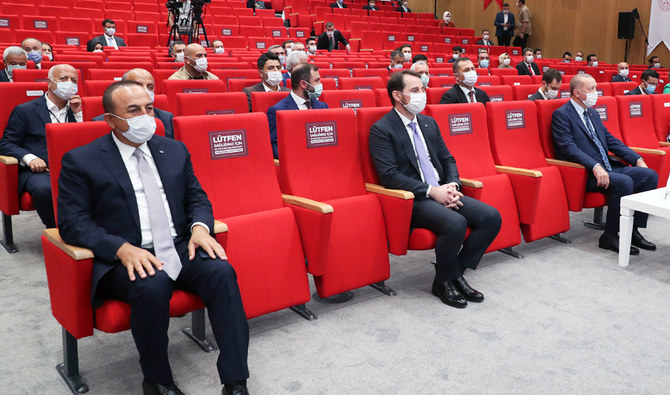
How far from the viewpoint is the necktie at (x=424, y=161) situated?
2.61 metres

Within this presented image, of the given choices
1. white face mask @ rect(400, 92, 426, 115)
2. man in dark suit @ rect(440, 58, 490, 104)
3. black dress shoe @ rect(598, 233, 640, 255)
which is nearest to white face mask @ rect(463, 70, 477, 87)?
man in dark suit @ rect(440, 58, 490, 104)

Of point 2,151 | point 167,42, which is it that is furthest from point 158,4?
point 2,151

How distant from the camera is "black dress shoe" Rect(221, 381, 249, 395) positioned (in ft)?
5.35

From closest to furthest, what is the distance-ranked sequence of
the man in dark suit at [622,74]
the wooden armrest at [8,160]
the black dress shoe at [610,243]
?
the wooden armrest at [8,160] < the black dress shoe at [610,243] < the man in dark suit at [622,74]

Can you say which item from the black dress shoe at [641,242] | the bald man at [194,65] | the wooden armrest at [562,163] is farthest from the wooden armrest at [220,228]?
the bald man at [194,65]

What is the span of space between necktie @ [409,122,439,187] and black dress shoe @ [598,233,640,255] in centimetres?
113

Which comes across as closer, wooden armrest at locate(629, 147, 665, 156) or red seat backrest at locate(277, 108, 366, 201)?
red seat backrest at locate(277, 108, 366, 201)

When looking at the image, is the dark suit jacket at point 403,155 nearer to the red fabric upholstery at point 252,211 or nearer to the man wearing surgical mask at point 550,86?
the red fabric upholstery at point 252,211

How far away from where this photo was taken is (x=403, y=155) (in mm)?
2572

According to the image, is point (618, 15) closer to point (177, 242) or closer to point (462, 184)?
point (462, 184)

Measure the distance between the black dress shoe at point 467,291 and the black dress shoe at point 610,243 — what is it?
108 centimetres

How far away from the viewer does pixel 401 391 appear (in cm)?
174

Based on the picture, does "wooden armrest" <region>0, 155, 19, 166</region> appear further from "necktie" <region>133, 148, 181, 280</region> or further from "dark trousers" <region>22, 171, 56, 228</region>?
"necktie" <region>133, 148, 181, 280</region>

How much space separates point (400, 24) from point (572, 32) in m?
3.53
